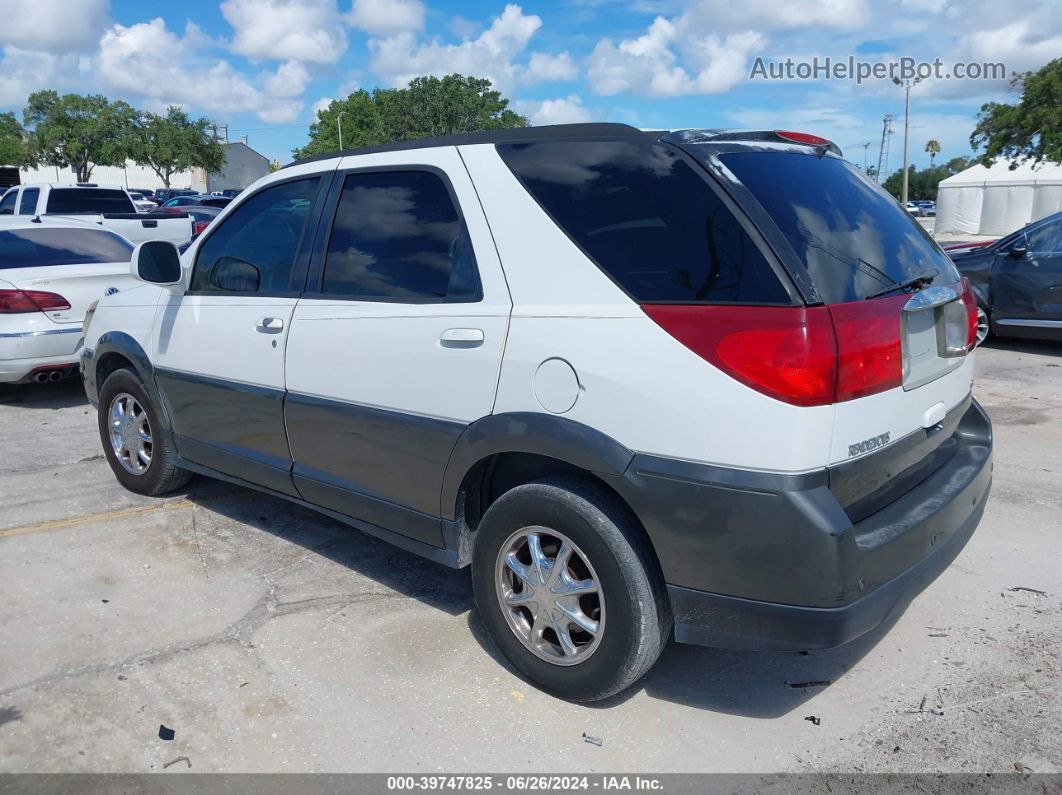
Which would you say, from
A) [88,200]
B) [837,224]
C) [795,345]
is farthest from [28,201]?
[795,345]

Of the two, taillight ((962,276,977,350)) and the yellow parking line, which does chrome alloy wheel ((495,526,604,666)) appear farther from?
the yellow parking line

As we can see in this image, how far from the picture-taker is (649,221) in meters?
2.84

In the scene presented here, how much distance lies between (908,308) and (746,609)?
107cm

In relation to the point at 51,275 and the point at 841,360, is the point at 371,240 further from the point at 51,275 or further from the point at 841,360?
the point at 51,275

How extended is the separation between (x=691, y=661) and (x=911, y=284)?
1.62 metres

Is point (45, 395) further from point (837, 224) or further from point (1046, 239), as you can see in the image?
point (1046, 239)

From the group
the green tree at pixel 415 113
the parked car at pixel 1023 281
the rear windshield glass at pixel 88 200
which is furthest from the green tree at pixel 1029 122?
the green tree at pixel 415 113

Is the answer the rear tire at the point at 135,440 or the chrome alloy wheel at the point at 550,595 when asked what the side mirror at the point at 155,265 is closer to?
the rear tire at the point at 135,440

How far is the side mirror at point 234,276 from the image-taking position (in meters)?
4.27

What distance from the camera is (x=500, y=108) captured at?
86.6 meters

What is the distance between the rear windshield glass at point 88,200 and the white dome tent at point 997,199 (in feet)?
139

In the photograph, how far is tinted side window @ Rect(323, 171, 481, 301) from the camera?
335cm

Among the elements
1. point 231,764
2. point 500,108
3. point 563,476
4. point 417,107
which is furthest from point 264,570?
point 500,108

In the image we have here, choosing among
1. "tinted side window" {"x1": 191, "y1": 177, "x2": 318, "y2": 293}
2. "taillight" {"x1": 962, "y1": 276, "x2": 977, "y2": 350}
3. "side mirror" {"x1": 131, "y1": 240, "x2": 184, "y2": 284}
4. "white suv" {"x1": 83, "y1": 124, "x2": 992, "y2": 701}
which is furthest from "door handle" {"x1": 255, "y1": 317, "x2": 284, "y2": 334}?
"taillight" {"x1": 962, "y1": 276, "x2": 977, "y2": 350}
